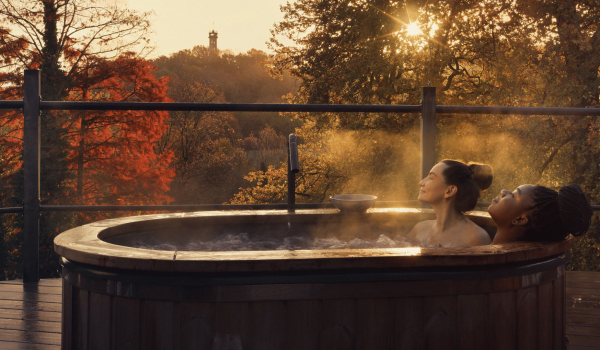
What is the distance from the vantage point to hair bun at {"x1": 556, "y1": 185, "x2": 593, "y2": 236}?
1.40 m

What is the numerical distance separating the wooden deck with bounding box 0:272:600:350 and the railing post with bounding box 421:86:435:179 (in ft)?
2.73

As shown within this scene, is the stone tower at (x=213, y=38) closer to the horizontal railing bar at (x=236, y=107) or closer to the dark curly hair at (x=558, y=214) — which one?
the horizontal railing bar at (x=236, y=107)

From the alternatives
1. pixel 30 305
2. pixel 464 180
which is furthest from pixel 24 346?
pixel 464 180

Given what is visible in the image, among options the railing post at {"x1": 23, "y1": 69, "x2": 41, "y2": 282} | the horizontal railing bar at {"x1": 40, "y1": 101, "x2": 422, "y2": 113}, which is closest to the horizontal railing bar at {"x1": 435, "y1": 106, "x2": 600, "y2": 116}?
the horizontal railing bar at {"x1": 40, "y1": 101, "x2": 422, "y2": 113}

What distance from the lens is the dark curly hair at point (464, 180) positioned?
1913 mm

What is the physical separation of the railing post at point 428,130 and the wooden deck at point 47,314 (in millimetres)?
833

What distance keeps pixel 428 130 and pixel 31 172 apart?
1.90 m

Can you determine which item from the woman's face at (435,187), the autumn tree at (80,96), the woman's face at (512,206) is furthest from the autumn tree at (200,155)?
the woman's face at (512,206)

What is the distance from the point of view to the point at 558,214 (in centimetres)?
144

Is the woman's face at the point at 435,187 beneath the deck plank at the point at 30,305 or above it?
above

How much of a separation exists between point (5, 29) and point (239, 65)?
10178 millimetres

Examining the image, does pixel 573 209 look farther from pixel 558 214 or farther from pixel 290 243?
pixel 290 243

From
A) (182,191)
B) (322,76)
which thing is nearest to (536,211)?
(322,76)

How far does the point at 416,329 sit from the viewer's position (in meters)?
1.17
